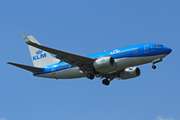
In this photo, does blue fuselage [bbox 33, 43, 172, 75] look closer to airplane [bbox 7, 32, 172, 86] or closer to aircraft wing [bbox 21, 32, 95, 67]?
airplane [bbox 7, 32, 172, 86]

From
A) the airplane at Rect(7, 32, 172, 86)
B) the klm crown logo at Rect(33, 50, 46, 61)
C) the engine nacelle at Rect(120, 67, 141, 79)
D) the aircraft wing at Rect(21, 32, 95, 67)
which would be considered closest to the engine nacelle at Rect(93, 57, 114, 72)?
the airplane at Rect(7, 32, 172, 86)

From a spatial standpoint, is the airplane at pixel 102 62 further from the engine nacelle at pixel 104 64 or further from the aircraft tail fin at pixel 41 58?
the aircraft tail fin at pixel 41 58

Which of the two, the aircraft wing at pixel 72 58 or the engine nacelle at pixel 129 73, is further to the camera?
the engine nacelle at pixel 129 73

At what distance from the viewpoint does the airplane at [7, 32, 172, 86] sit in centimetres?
3312

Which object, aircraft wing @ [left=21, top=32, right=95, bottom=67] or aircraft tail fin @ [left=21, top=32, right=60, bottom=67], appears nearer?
aircraft wing @ [left=21, top=32, right=95, bottom=67]

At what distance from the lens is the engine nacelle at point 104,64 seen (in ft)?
109

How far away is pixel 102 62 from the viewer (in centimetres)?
3347

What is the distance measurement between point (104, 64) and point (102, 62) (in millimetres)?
382

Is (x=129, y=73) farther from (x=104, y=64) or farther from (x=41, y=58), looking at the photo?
(x=41, y=58)

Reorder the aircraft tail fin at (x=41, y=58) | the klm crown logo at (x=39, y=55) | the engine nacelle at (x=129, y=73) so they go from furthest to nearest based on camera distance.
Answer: the klm crown logo at (x=39, y=55), the aircraft tail fin at (x=41, y=58), the engine nacelle at (x=129, y=73)

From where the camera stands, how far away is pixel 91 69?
35.7 m

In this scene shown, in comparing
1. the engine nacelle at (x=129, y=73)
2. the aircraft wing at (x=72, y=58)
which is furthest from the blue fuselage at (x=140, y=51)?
the engine nacelle at (x=129, y=73)

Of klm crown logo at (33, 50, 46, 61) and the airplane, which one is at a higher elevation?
klm crown logo at (33, 50, 46, 61)

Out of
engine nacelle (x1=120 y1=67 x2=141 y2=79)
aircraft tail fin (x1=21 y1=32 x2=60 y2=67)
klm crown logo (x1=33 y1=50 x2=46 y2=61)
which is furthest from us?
klm crown logo (x1=33 y1=50 x2=46 y2=61)
